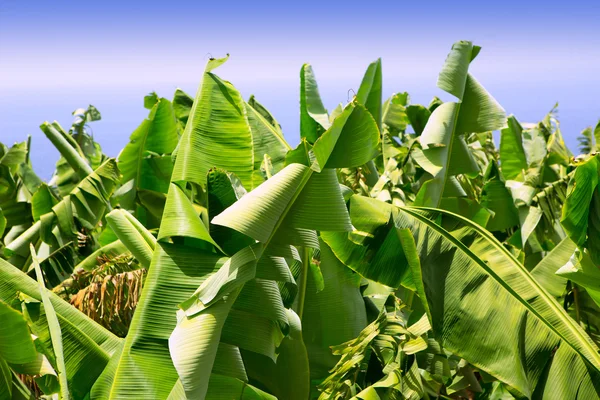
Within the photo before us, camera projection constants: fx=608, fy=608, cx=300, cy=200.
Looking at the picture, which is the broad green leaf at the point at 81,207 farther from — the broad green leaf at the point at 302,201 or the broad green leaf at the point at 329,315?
the broad green leaf at the point at 302,201

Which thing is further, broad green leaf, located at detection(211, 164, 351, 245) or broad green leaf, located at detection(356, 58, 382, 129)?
broad green leaf, located at detection(356, 58, 382, 129)

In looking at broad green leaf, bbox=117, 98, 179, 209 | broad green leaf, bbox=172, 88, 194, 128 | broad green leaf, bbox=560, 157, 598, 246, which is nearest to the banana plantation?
broad green leaf, bbox=560, 157, 598, 246

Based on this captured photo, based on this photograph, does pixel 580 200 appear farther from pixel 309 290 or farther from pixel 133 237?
pixel 133 237

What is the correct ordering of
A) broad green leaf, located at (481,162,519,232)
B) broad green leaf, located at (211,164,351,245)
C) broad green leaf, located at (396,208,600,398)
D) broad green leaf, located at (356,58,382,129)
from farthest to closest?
broad green leaf, located at (481,162,519,232) → broad green leaf, located at (356,58,382,129) → broad green leaf, located at (396,208,600,398) → broad green leaf, located at (211,164,351,245)

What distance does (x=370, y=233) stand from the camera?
3789 mm

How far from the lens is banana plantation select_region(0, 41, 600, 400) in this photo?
124 inches

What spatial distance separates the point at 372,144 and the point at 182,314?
135cm

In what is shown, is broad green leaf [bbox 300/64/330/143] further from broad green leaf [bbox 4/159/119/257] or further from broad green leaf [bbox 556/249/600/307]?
broad green leaf [bbox 556/249/600/307]

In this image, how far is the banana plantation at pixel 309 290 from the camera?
124 inches

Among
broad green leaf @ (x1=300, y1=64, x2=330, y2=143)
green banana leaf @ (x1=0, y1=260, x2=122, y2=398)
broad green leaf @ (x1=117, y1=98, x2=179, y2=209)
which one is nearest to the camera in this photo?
green banana leaf @ (x1=0, y1=260, x2=122, y2=398)

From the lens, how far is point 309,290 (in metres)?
4.41

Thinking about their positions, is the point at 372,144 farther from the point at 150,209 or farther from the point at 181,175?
the point at 150,209

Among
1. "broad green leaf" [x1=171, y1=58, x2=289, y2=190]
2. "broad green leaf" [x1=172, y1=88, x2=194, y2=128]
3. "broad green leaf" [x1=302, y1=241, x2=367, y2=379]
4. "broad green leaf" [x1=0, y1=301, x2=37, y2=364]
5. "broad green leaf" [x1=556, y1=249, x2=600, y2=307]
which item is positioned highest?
"broad green leaf" [x1=171, y1=58, x2=289, y2=190]

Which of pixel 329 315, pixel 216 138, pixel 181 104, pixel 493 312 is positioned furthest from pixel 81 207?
pixel 493 312
